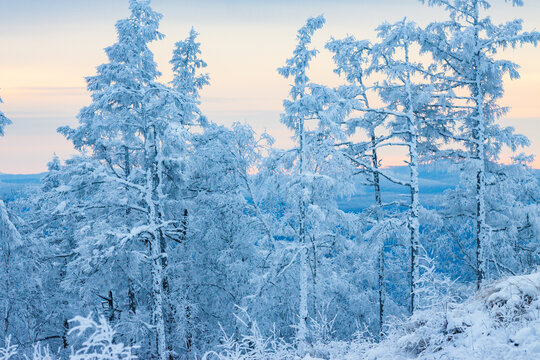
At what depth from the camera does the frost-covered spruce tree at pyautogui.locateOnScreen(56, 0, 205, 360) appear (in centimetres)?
1204

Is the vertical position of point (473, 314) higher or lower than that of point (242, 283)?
higher

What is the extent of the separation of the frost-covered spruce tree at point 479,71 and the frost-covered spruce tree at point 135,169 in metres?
9.06

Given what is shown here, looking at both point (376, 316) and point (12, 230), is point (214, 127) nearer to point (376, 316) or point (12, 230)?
point (12, 230)

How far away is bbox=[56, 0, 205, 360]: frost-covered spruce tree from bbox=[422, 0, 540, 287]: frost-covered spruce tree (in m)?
9.06

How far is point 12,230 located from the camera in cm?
1117

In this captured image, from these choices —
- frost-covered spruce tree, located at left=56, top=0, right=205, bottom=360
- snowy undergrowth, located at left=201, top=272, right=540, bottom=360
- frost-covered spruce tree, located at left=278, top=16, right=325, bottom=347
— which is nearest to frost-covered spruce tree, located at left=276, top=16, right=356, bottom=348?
frost-covered spruce tree, located at left=278, top=16, right=325, bottom=347

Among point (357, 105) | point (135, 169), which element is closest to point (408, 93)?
point (357, 105)

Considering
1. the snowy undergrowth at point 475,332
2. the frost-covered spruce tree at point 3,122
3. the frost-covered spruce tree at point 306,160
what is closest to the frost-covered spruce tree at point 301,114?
the frost-covered spruce tree at point 306,160

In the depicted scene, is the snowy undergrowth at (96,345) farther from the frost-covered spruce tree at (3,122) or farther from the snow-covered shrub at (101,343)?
the frost-covered spruce tree at (3,122)

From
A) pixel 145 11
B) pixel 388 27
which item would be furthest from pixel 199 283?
pixel 388 27

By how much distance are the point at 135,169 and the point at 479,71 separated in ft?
40.2

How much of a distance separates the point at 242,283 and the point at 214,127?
634cm

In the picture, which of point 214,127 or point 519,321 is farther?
point 214,127

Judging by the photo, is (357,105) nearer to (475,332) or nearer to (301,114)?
(301,114)
